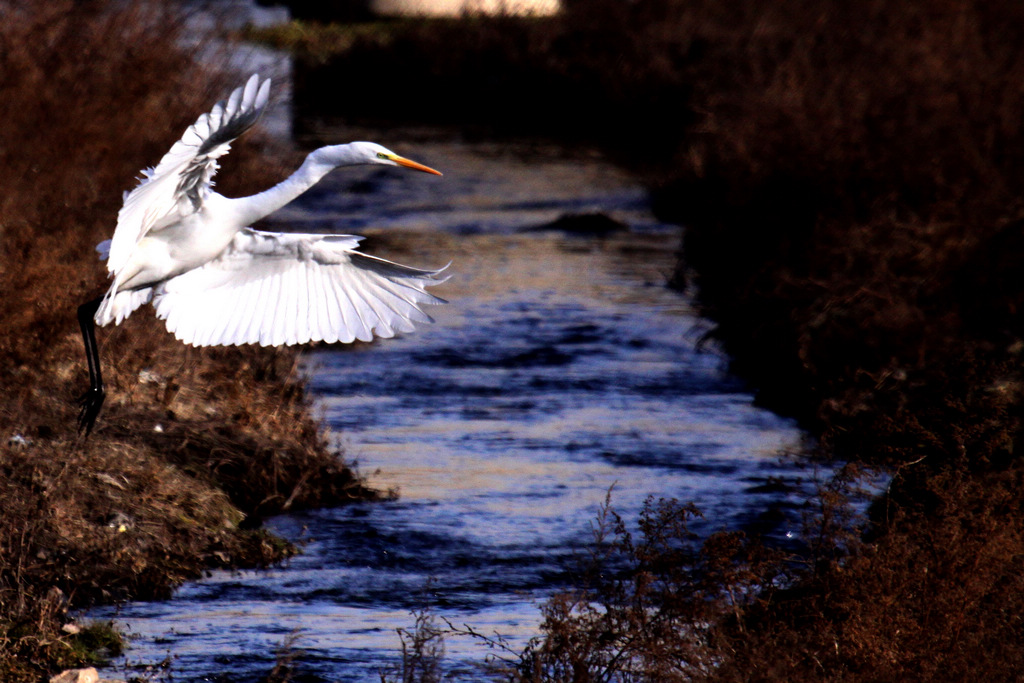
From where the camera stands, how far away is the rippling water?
604 centimetres

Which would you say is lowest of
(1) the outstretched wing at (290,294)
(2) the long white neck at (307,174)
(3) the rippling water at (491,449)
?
(3) the rippling water at (491,449)

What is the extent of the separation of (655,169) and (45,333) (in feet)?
44.1

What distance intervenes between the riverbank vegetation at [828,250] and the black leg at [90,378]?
232cm

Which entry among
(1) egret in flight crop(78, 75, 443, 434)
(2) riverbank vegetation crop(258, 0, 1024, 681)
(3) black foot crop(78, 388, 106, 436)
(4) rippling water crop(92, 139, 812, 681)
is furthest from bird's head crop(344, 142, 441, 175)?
(2) riverbank vegetation crop(258, 0, 1024, 681)

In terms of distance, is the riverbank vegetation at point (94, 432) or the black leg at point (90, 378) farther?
the black leg at point (90, 378)

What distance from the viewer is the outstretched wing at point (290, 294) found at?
643 centimetres

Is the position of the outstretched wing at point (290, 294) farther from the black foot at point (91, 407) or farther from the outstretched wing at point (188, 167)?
the outstretched wing at point (188, 167)

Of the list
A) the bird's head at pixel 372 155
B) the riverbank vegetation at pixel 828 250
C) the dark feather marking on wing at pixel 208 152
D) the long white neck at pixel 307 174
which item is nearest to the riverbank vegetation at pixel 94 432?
the dark feather marking on wing at pixel 208 152

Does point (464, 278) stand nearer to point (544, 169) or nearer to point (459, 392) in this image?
point (459, 392)

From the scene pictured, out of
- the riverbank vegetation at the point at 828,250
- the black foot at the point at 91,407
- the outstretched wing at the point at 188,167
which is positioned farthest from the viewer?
the black foot at the point at 91,407

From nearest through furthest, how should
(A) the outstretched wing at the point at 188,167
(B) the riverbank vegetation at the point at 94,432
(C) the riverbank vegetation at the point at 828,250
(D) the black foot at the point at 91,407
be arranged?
(C) the riverbank vegetation at the point at 828,250, (A) the outstretched wing at the point at 188,167, (B) the riverbank vegetation at the point at 94,432, (D) the black foot at the point at 91,407

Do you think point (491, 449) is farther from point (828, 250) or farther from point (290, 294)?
point (828, 250)

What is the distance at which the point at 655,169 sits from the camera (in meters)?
19.4

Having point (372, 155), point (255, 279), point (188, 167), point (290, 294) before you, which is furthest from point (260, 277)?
point (188, 167)
